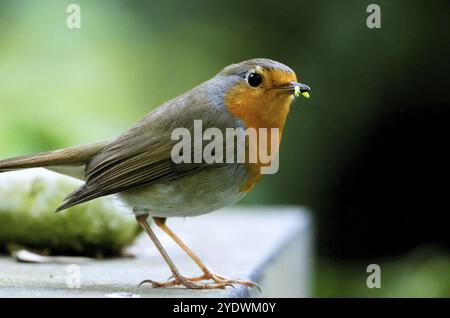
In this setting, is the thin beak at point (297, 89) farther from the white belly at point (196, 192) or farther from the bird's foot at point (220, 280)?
the bird's foot at point (220, 280)

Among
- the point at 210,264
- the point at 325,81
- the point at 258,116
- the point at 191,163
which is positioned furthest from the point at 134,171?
the point at 325,81

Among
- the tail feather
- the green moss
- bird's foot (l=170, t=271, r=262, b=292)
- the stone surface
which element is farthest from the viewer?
the green moss

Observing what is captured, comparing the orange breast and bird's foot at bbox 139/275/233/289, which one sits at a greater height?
the orange breast

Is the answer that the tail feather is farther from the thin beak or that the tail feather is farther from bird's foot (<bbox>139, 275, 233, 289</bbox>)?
the thin beak

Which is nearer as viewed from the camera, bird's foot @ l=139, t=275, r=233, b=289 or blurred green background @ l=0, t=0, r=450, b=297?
bird's foot @ l=139, t=275, r=233, b=289

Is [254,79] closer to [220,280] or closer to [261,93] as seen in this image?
[261,93]

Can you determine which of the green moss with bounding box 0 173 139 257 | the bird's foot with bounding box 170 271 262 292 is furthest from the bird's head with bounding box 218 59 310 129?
the green moss with bounding box 0 173 139 257
